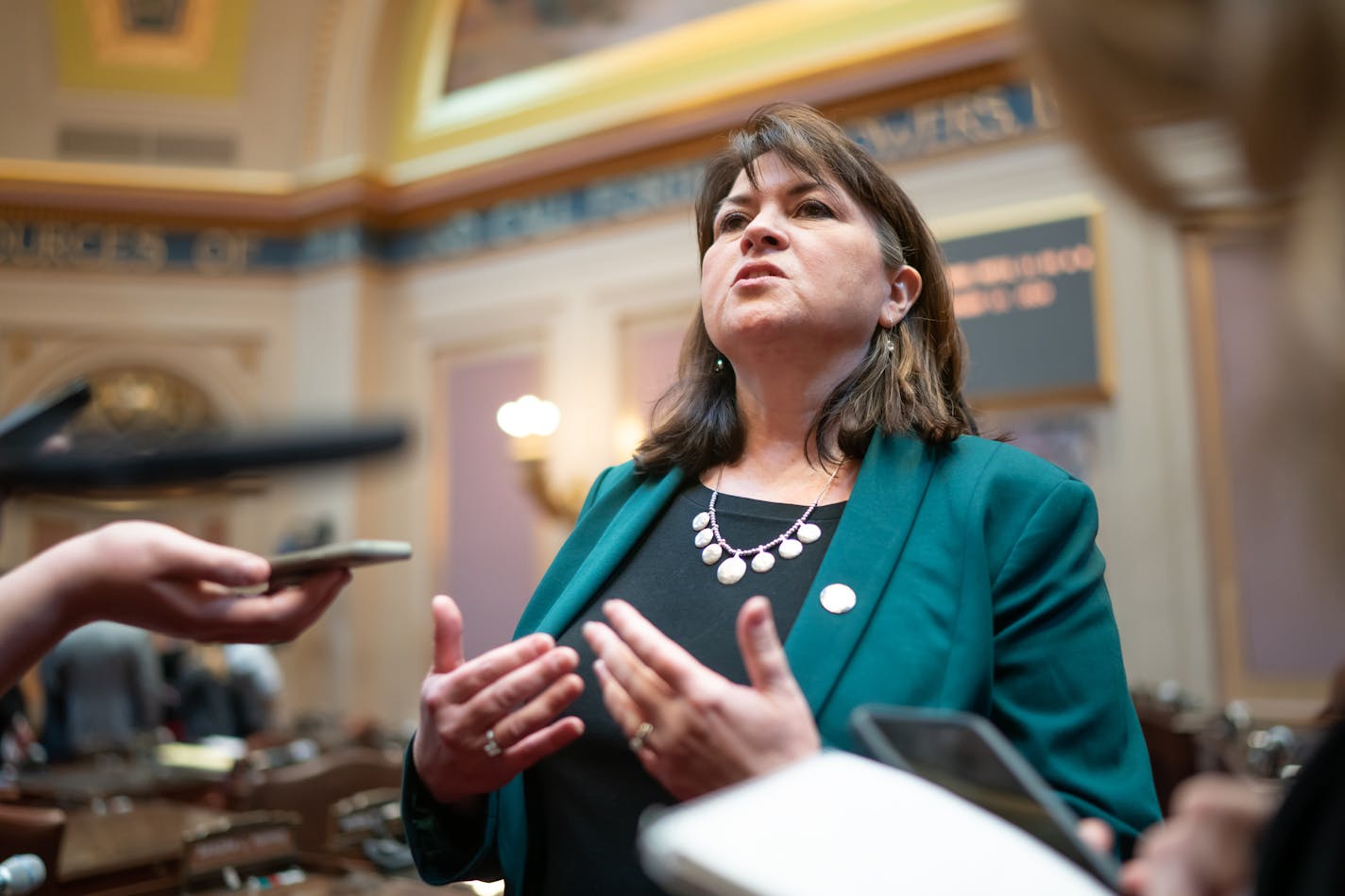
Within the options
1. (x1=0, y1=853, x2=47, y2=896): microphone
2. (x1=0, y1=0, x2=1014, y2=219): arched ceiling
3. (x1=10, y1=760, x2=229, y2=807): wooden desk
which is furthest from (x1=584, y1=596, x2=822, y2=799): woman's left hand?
(x1=0, y1=0, x2=1014, y2=219): arched ceiling

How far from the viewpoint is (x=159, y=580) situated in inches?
46.0

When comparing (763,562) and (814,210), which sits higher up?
(814,210)

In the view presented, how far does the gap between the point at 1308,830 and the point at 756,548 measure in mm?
851

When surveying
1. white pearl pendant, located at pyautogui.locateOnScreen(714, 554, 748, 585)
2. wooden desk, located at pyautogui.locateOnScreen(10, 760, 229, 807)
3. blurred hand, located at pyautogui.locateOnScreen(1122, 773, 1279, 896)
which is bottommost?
wooden desk, located at pyautogui.locateOnScreen(10, 760, 229, 807)

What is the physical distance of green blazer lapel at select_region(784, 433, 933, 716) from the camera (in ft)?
4.11

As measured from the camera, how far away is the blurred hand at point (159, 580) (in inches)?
45.8

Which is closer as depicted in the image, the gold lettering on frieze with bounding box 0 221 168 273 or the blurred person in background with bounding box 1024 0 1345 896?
the blurred person in background with bounding box 1024 0 1345 896

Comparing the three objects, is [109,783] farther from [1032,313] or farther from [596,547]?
[1032,313]

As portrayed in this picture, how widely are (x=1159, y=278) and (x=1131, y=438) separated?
90cm

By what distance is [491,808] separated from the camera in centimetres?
151

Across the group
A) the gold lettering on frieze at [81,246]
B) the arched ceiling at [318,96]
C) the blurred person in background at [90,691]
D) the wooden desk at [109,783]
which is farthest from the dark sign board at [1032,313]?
the gold lettering on frieze at [81,246]

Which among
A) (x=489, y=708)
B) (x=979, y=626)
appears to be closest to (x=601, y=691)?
(x=489, y=708)

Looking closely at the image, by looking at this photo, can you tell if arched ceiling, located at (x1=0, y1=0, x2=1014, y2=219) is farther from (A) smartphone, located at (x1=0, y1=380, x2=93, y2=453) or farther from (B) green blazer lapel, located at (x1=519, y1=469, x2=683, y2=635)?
(A) smartphone, located at (x1=0, y1=380, x2=93, y2=453)

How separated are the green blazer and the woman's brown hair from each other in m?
0.10
